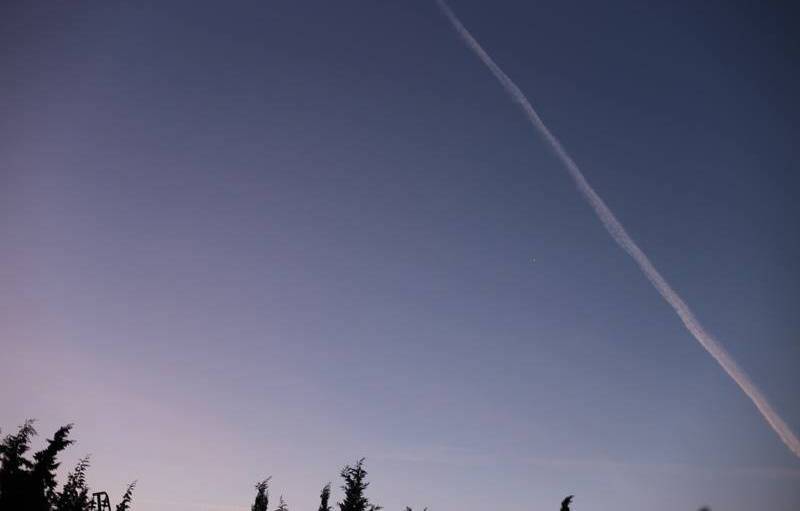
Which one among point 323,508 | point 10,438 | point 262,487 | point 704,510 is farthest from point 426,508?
point 704,510

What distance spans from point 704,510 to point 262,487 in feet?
139

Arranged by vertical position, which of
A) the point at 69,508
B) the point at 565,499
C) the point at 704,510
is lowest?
the point at 69,508

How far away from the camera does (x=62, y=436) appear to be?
36.3m

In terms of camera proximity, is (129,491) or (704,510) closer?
(704,510)

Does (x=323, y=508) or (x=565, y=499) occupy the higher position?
Result: (x=565, y=499)

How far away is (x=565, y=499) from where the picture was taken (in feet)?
105

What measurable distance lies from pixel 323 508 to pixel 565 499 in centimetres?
1830

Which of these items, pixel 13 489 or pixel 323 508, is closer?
pixel 13 489

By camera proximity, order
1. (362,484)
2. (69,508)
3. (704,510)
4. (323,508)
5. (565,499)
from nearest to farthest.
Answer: (704,510)
(565,499)
(362,484)
(323,508)
(69,508)

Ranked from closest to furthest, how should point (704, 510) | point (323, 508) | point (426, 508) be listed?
point (704, 510) < point (323, 508) < point (426, 508)

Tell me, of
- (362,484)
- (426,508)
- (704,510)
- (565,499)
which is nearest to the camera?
(704,510)

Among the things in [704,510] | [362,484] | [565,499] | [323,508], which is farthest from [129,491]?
[704,510]

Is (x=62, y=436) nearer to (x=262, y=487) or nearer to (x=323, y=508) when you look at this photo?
(x=262, y=487)

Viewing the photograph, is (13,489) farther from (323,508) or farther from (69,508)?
(323,508)
